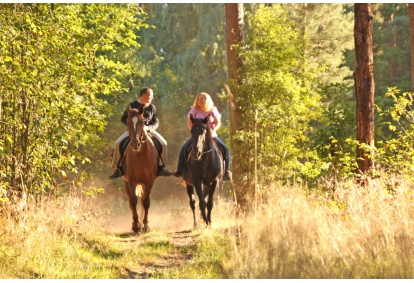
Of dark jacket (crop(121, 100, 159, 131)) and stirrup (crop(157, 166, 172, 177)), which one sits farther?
stirrup (crop(157, 166, 172, 177))

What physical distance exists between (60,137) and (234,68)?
8298 mm

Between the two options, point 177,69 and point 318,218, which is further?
point 177,69

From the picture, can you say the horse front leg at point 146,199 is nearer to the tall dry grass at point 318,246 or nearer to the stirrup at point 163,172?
the stirrup at point 163,172

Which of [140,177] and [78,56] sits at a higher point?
[78,56]

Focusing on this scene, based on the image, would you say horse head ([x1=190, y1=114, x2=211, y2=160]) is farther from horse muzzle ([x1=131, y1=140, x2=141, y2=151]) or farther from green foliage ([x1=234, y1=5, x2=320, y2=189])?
green foliage ([x1=234, y1=5, x2=320, y2=189])

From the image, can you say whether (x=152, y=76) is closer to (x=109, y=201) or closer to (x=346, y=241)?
(x=109, y=201)

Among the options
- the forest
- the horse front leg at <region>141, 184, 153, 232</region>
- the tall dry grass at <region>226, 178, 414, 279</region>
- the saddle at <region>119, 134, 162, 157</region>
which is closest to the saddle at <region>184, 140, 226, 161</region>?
the saddle at <region>119, 134, 162, 157</region>

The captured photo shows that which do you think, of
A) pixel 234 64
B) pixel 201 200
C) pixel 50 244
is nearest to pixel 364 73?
pixel 201 200

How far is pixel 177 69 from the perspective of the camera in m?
43.8

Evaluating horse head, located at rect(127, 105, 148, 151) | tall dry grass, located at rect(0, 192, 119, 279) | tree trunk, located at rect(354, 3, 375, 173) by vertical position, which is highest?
tree trunk, located at rect(354, 3, 375, 173)

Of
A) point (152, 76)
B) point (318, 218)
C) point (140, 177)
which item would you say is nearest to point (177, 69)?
point (152, 76)

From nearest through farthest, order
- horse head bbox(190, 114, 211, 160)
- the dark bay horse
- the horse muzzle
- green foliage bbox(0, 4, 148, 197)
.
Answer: green foliage bbox(0, 4, 148, 197) < horse head bbox(190, 114, 211, 160) < the dark bay horse < the horse muzzle

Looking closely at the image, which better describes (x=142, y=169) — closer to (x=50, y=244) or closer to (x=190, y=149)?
(x=190, y=149)

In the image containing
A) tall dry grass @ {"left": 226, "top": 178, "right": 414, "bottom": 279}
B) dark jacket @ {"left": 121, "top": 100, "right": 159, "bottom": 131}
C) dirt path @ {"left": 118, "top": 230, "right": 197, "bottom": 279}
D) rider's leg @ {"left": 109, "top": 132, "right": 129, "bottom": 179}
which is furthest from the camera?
rider's leg @ {"left": 109, "top": 132, "right": 129, "bottom": 179}
